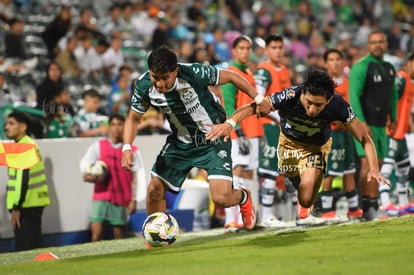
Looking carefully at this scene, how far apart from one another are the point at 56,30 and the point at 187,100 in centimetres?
903

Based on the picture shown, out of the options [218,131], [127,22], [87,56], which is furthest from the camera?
[127,22]

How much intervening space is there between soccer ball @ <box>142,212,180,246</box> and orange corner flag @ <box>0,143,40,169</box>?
6.07ft

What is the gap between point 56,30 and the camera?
19094mm

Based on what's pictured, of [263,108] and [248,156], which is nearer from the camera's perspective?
[263,108]

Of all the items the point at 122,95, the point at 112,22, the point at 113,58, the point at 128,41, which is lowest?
the point at 122,95

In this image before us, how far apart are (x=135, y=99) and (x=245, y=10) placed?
16.7m

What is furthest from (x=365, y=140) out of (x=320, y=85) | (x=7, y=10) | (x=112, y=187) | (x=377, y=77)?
(x=7, y=10)

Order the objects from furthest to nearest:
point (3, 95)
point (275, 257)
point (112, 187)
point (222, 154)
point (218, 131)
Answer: point (3, 95), point (112, 187), point (222, 154), point (218, 131), point (275, 257)

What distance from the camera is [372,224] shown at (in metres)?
11.7

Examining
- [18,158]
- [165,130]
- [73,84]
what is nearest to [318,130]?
[18,158]

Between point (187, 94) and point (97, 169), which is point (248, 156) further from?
point (187, 94)

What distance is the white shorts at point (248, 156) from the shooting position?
13.1 meters

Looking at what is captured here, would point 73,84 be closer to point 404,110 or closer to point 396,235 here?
point 404,110

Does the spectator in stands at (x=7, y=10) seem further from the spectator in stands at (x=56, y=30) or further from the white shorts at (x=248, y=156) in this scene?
the white shorts at (x=248, y=156)
